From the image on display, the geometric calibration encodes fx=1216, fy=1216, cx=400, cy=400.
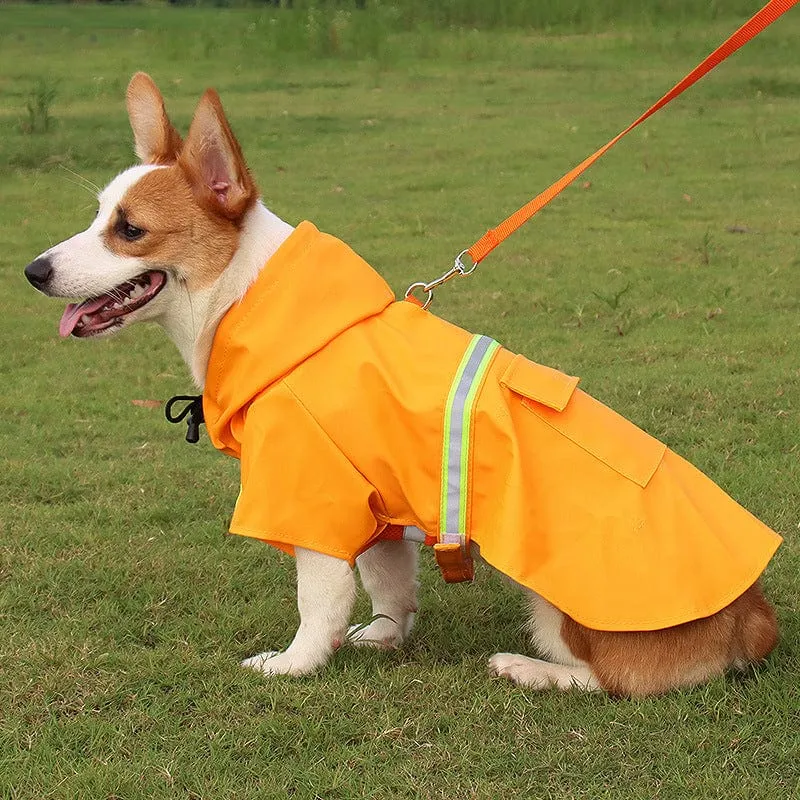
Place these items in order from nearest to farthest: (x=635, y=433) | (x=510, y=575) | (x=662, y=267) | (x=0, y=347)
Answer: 1. (x=510, y=575)
2. (x=635, y=433)
3. (x=0, y=347)
4. (x=662, y=267)

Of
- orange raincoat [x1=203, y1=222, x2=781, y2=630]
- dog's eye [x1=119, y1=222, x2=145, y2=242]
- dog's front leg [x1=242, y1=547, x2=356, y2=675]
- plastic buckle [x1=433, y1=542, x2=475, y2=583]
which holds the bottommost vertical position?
dog's front leg [x1=242, y1=547, x2=356, y2=675]

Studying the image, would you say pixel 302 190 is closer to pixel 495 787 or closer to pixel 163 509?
pixel 163 509

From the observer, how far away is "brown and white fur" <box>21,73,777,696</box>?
348 centimetres

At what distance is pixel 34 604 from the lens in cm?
419

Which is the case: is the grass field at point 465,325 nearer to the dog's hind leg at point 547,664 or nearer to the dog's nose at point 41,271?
the dog's hind leg at point 547,664

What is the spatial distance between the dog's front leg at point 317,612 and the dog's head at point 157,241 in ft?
2.91

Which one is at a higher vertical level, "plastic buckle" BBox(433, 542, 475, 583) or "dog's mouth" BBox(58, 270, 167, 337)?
"dog's mouth" BBox(58, 270, 167, 337)

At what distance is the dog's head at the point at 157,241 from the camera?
356cm

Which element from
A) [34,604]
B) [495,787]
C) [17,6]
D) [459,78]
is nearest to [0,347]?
[34,604]

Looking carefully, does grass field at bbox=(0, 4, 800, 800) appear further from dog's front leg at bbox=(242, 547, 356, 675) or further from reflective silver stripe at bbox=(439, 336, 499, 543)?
reflective silver stripe at bbox=(439, 336, 499, 543)

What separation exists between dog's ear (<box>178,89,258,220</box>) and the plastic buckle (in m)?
1.15

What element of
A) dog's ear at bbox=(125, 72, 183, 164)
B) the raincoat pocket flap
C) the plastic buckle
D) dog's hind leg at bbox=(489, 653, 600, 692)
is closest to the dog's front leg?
the plastic buckle

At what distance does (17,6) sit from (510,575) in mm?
27610

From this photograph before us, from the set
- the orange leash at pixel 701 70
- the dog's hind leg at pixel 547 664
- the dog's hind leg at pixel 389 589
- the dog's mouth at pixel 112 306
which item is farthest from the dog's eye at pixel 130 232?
the dog's hind leg at pixel 547 664
